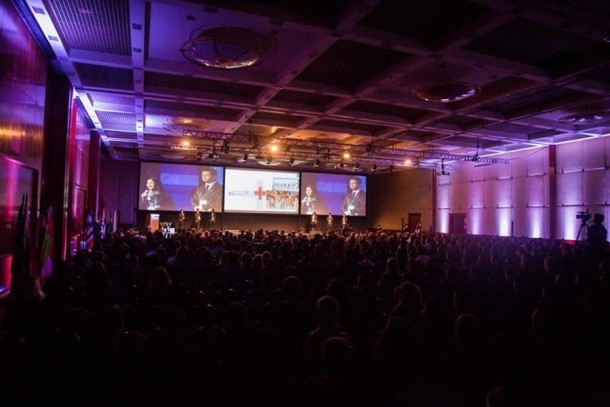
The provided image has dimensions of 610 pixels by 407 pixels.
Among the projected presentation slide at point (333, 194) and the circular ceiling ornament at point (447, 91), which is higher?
the circular ceiling ornament at point (447, 91)

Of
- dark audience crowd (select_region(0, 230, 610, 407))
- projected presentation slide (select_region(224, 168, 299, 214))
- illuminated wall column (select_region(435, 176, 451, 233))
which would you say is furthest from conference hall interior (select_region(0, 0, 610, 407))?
projected presentation slide (select_region(224, 168, 299, 214))

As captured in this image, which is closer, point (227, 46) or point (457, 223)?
point (227, 46)

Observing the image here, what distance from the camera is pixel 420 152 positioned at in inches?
854

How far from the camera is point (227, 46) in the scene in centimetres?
879

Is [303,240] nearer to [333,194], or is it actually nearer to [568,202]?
[568,202]

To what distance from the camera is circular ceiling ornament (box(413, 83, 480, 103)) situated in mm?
11039

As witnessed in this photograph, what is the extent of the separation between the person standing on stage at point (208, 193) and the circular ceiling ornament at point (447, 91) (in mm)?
20827

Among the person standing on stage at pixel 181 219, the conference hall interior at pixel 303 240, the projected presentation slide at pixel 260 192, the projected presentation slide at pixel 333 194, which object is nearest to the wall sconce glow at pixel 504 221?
the conference hall interior at pixel 303 240

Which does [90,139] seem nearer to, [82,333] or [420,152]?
[420,152]

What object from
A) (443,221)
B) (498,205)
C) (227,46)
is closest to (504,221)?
(498,205)

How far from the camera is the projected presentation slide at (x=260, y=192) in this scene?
30.2m

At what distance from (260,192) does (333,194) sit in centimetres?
595

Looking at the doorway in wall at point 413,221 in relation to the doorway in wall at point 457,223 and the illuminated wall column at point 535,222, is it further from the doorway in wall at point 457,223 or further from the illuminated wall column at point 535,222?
the illuminated wall column at point 535,222

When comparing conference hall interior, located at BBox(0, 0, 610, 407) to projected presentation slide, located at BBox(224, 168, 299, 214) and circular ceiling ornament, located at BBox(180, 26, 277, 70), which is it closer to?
circular ceiling ornament, located at BBox(180, 26, 277, 70)
